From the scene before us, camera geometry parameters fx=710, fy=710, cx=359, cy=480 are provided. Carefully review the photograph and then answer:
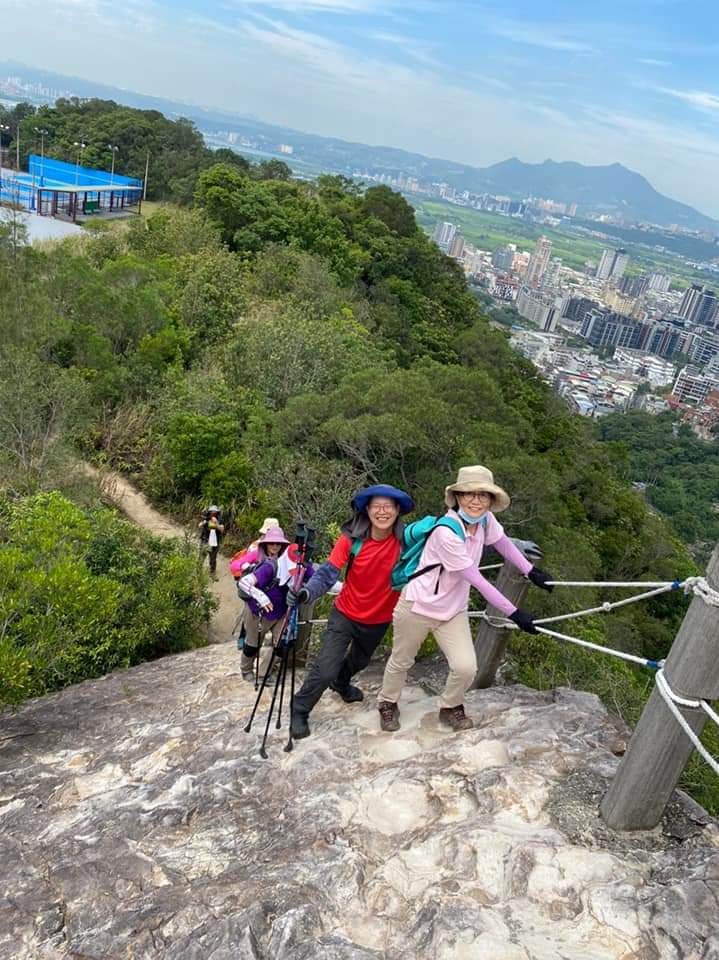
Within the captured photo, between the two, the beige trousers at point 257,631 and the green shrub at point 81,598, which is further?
the green shrub at point 81,598

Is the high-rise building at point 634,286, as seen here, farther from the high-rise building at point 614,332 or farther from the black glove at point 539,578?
the black glove at point 539,578

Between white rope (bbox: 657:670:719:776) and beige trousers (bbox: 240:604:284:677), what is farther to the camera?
beige trousers (bbox: 240:604:284:677)

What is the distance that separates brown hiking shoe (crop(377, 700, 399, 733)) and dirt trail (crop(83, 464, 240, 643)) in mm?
5305

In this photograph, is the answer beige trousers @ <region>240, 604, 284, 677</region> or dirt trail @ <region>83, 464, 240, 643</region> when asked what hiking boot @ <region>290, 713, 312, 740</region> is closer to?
beige trousers @ <region>240, 604, 284, 677</region>

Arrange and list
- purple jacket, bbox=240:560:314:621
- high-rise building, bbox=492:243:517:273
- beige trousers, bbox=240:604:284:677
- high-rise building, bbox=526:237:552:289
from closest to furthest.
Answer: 1. purple jacket, bbox=240:560:314:621
2. beige trousers, bbox=240:604:284:677
3. high-rise building, bbox=526:237:552:289
4. high-rise building, bbox=492:243:517:273

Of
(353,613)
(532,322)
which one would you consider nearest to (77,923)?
(353,613)

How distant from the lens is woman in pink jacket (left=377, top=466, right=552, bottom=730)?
142 inches

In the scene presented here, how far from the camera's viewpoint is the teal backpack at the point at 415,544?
12.0ft

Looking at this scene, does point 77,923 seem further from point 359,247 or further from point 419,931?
point 359,247

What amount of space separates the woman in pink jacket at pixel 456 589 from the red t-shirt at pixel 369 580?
15 centimetres

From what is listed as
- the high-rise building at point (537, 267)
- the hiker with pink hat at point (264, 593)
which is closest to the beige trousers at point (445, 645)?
the hiker with pink hat at point (264, 593)

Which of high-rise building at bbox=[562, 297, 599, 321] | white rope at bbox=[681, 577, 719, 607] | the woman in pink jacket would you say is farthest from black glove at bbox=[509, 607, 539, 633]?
high-rise building at bbox=[562, 297, 599, 321]

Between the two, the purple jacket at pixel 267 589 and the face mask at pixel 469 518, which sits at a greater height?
the face mask at pixel 469 518

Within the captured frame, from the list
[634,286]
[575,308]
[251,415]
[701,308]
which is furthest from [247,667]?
[634,286]
